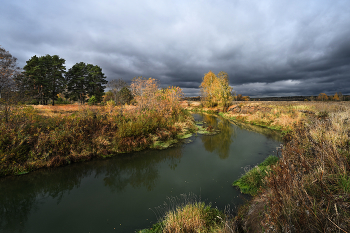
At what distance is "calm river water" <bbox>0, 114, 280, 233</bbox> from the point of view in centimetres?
422

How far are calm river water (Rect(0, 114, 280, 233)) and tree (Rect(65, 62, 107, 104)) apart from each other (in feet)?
96.0

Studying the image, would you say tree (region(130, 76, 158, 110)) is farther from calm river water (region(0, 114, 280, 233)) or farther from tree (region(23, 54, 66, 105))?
tree (region(23, 54, 66, 105))

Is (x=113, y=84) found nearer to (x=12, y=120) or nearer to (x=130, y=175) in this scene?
(x=12, y=120)

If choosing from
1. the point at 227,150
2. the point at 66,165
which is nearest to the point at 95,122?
the point at 66,165

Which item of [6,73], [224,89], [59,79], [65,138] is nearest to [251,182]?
[65,138]

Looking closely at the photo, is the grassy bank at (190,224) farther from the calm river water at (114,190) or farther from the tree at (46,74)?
the tree at (46,74)

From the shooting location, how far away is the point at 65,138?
A: 24.9 ft

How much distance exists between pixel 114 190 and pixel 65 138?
429 centimetres

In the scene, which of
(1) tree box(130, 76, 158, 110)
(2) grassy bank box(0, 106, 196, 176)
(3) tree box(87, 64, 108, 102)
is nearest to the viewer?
(2) grassy bank box(0, 106, 196, 176)

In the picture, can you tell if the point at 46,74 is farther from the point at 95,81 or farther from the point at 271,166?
the point at 271,166

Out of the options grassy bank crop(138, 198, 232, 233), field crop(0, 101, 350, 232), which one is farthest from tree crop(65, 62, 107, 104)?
grassy bank crop(138, 198, 232, 233)

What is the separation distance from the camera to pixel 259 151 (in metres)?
9.80

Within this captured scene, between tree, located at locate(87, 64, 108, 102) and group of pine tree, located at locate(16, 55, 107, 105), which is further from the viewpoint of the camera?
tree, located at locate(87, 64, 108, 102)

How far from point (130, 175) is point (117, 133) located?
3531 mm
